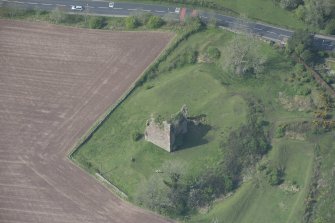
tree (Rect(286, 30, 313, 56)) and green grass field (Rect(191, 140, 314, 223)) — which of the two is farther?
tree (Rect(286, 30, 313, 56))

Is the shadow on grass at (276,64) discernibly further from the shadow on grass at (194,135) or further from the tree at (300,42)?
the shadow on grass at (194,135)

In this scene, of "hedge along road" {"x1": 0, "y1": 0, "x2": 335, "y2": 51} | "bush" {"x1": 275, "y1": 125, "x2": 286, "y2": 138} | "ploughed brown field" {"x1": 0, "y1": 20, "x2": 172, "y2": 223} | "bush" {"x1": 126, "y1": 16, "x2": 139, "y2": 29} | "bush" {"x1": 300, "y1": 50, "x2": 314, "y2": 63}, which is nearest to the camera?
"ploughed brown field" {"x1": 0, "y1": 20, "x2": 172, "y2": 223}

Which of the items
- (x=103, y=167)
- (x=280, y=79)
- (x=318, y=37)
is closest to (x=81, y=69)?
(x=103, y=167)

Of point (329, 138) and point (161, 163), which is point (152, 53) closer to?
point (161, 163)

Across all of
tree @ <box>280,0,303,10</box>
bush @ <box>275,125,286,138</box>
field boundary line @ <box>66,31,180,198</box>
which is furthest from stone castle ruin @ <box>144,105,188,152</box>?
tree @ <box>280,0,303,10</box>

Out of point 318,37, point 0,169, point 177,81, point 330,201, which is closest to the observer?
point 330,201

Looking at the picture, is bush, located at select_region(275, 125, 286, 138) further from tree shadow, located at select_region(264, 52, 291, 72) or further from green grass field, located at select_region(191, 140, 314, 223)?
tree shadow, located at select_region(264, 52, 291, 72)
